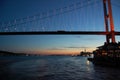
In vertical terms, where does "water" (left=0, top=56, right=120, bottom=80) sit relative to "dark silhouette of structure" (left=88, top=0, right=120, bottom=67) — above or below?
below

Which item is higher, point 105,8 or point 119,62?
point 105,8

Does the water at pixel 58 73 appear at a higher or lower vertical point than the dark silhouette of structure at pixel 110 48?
lower

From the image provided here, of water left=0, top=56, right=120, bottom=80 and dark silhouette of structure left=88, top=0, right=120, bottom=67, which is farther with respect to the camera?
dark silhouette of structure left=88, top=0, right=120, bottom=67

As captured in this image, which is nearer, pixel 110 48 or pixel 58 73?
pixel 58 73

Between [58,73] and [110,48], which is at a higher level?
[110,48]

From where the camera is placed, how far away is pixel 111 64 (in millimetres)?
38281

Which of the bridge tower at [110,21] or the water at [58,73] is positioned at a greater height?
the bridge tower at [110,21]

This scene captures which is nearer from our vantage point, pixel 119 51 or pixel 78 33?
pixel 119 51

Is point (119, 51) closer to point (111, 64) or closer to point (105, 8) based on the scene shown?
point (111, 64)

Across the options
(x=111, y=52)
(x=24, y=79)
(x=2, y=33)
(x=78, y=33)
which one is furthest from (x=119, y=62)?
(x=2, y=33)

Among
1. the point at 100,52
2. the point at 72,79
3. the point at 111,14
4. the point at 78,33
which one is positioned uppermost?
the point at 111,14

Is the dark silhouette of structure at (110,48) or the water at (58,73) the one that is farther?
the dark silhouette of structure at (110,48)

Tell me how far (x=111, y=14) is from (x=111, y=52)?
11.1 meters

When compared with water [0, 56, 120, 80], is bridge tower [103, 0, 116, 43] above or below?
above
